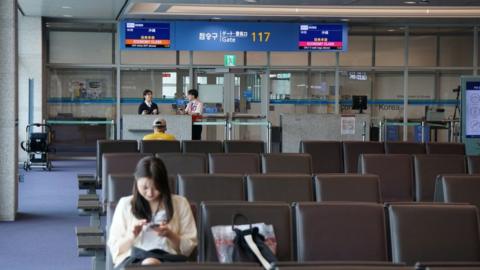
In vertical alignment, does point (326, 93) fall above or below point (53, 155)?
above

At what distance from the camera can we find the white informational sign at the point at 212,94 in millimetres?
18703

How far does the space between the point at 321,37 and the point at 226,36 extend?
2.10m

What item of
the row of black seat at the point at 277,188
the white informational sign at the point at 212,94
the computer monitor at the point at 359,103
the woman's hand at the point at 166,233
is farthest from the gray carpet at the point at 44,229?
the computer monitor at the point at 359,103

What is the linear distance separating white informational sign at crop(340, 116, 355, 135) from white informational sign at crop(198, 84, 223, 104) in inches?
118

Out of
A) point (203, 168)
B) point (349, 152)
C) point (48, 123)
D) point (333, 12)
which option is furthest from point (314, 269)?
point (48, 123)

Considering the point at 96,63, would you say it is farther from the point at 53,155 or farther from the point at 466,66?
the point at 466,66

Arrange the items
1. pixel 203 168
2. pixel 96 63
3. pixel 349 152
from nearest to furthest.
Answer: pixel 203 168, pixel 349 152, pixel 96 63

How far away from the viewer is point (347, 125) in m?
17.1

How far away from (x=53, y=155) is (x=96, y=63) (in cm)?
247

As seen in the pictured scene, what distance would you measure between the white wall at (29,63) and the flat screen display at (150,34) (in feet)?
6.55

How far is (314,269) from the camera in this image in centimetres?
316

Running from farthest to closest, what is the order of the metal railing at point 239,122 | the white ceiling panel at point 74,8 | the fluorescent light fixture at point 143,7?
the metal railing at point 239,122
the fluorescent light fixture at point 143,7
the white ceiling panel at point 74,8

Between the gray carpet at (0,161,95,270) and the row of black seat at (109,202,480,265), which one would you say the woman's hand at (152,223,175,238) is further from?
the gray carpet at (0,161,95,270)

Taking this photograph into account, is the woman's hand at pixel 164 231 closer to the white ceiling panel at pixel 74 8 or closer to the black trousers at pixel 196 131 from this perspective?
the white ceiling panel at pixel 74 8
